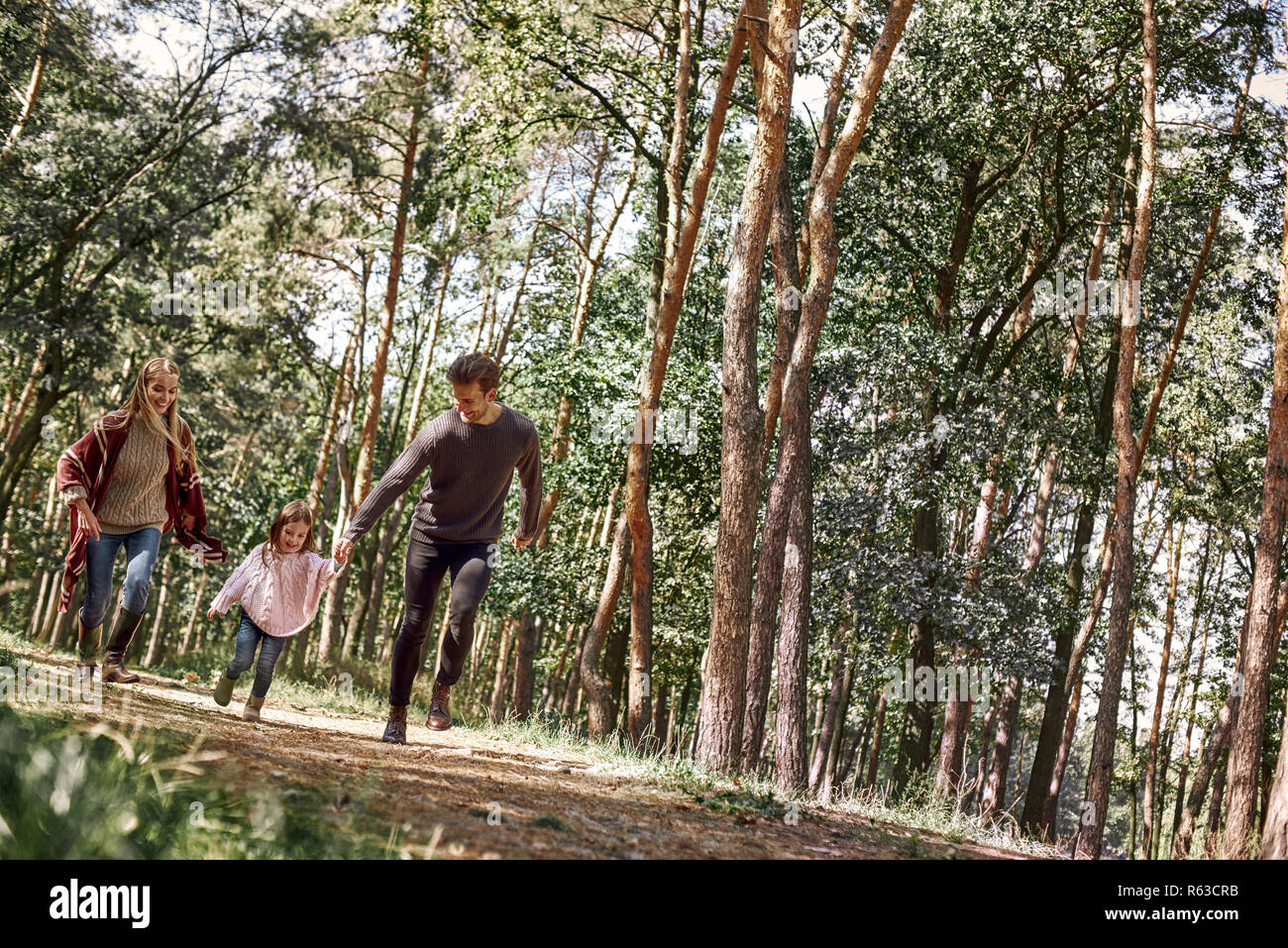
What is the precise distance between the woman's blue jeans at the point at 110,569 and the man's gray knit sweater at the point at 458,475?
1.55 meters

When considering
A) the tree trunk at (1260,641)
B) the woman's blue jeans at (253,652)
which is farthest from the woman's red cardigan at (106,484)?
the tree trunk at (1260,641)

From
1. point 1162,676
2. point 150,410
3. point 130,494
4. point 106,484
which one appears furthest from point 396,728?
point 1162,676

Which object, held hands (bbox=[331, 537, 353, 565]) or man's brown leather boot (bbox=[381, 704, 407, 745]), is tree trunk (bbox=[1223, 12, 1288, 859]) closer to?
man's brown leather boot (bbox=[381, 704, 407, 745])

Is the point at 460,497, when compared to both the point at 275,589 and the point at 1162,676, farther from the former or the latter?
the point at 1162,676

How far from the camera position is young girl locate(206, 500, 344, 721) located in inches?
295

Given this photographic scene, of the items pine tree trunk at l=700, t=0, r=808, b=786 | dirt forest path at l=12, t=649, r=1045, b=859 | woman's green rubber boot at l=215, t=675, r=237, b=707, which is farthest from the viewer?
pine tree trunk at l=700, t=0, r=808, b=786

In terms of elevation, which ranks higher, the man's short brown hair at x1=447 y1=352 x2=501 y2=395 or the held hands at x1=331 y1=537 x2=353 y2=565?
the man's short brown hair at x1=447 y1=352 x2=501 y2=395

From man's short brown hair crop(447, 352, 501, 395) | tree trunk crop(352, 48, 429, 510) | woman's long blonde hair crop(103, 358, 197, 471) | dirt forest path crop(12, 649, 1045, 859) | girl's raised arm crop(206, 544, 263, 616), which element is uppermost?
tree trunk crop(352, 48, 429, 510)

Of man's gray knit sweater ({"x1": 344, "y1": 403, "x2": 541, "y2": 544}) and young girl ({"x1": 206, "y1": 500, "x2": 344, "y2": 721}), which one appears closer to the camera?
man's gray knit sweater ({"x1": 344, "y1": 403, "x2": 541, "y2": 544})

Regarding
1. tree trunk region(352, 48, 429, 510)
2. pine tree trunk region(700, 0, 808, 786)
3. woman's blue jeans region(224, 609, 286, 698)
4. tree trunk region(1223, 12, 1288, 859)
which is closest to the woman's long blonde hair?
woman's blue jeans region(224, 609, 286, 698)

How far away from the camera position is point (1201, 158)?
1712 cm

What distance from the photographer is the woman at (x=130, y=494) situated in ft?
22.4

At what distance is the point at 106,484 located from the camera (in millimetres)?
6965

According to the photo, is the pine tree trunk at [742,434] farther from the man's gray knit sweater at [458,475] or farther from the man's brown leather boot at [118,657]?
the man's brown leather boot at [118,657]
